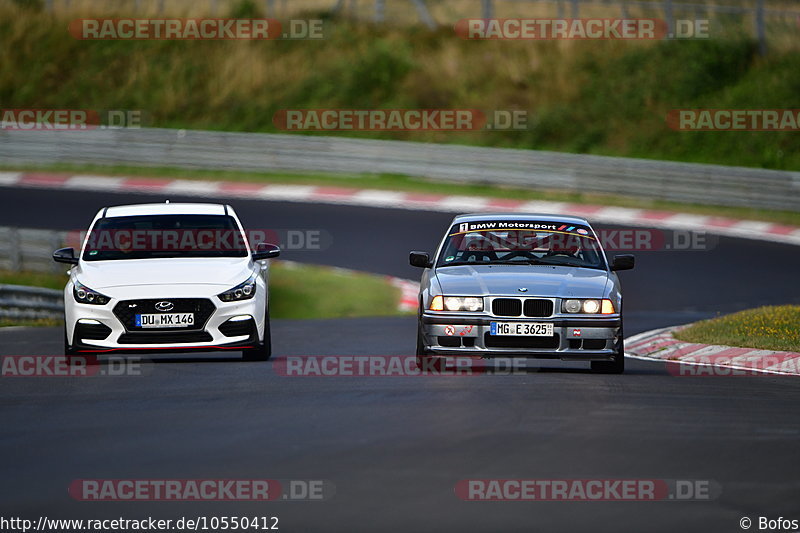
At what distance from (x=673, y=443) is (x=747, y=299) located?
13.3m

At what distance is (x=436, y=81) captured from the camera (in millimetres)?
41594

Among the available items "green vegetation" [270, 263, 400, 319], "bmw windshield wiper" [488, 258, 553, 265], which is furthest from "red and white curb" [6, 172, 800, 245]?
"bmw windshield wiper" [488, 258, 553, 265]

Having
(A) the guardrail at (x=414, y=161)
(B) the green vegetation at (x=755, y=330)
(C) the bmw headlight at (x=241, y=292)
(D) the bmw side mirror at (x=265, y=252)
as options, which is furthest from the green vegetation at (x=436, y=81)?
(C) the bmw headlight at (x=241, y=292)

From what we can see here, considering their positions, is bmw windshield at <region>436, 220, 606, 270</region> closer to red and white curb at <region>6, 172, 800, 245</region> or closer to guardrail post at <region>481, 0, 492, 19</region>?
red and white curb at <region>6, 172, 800, 245</region>

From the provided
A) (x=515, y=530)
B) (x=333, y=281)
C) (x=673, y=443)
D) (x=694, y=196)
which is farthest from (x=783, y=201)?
(x=515, y=530)

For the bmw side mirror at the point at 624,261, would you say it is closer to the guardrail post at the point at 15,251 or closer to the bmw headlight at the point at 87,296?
the bmw headlight at the point at 87,296

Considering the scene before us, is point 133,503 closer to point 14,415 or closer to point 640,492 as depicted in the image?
point 640,492

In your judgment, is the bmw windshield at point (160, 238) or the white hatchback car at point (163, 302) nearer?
the white hatchback car at point (163, 302)

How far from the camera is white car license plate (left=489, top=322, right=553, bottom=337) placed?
12.5m

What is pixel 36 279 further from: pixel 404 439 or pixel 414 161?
pixel 404 439

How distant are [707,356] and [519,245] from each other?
2746 mm

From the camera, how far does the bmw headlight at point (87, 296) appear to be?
44.1 ft

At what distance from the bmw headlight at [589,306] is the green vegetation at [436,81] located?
2384 cm

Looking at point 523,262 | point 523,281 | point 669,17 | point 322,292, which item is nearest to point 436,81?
point 669,17
